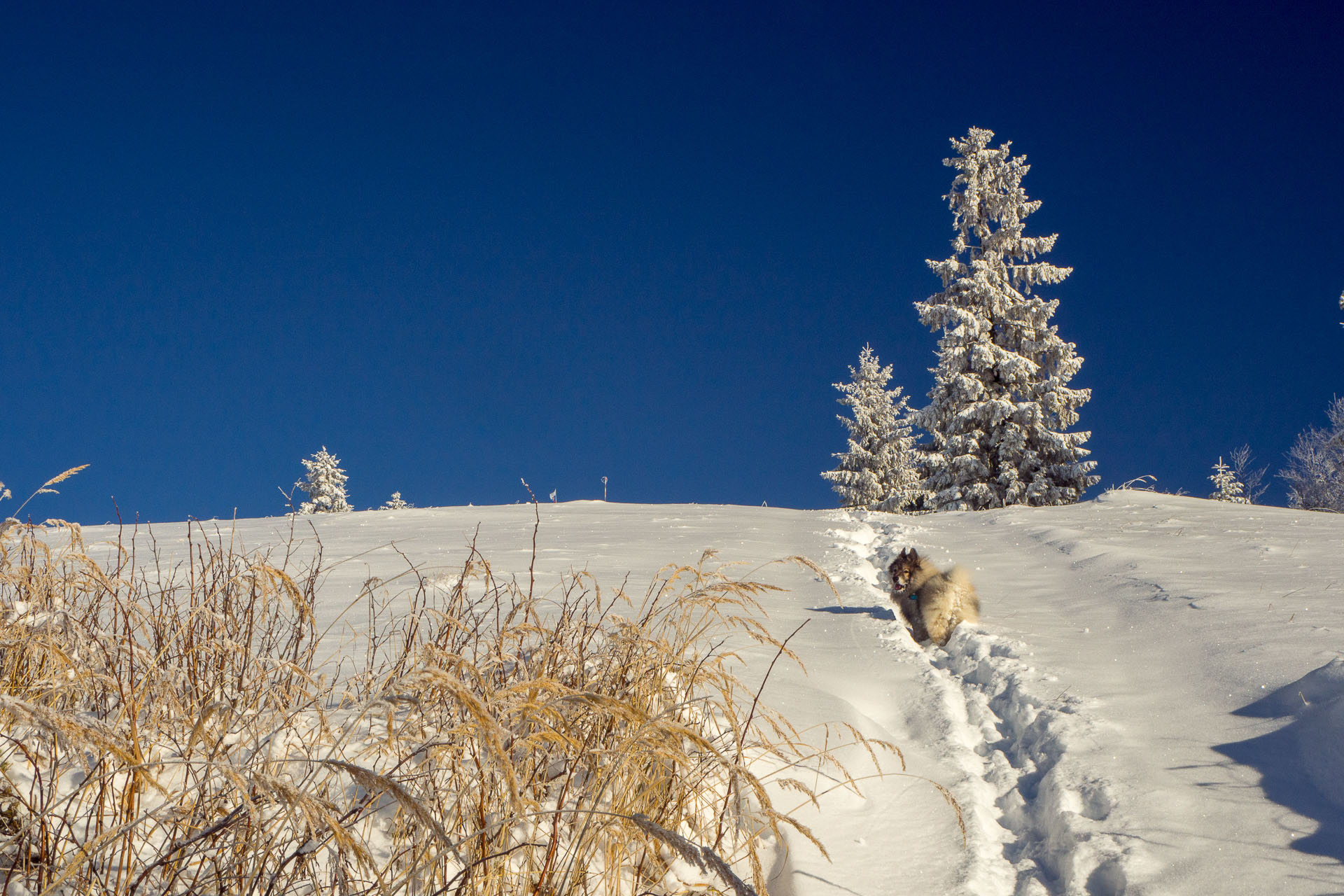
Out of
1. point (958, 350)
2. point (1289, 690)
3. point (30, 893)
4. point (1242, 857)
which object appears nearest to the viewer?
point (30, 893)

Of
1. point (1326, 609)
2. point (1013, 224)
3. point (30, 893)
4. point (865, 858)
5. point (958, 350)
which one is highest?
point (1013, 224)

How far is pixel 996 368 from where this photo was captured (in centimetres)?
2175

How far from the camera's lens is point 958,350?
2166 centimetres

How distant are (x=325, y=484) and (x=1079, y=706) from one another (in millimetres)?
30208

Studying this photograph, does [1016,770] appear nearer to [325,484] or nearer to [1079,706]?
[1079,706]

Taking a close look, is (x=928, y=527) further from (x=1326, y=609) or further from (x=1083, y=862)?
(x=1083, y=862)

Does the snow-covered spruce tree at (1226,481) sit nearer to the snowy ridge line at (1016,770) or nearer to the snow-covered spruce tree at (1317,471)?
the snow-covered spruce tree at (1317,471)

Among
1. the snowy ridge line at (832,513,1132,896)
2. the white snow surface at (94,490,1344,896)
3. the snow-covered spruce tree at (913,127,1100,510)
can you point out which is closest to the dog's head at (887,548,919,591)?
the white snow surface at (94,490,1344,896)

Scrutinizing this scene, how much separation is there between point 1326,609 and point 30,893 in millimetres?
5716

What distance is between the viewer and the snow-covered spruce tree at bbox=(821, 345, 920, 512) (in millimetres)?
28094

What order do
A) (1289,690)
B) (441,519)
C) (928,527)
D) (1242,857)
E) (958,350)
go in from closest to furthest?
(1242,857), (1289,690), (928,527), (441,519), (958,350)

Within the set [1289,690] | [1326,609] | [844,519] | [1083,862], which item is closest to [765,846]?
[1083,862]

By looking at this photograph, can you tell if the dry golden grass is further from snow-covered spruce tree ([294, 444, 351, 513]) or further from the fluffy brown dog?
snow-covered spruce tree ([294, 444, 351, 513])

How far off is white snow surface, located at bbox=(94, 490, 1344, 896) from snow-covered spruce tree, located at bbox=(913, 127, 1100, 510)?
1335 centimetres
